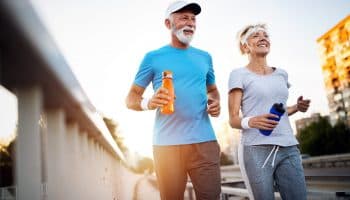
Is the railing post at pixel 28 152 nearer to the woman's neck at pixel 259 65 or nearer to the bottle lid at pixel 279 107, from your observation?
the bottle lid at pixel 279 107

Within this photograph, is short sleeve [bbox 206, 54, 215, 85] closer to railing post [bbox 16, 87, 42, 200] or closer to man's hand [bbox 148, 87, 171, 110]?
man's hand [bbox 148, 87, 171, 110]

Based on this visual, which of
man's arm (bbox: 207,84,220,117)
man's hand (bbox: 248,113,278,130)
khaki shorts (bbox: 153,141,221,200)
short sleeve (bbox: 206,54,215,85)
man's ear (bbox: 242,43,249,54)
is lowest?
khaki shorts (bbox: 153,141,221,200)

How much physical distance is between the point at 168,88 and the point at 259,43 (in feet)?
3.15

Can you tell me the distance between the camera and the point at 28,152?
4.45 ft

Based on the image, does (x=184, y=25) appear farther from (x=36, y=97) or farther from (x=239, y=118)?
(x=36, y=97)

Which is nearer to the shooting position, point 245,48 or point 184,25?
point 184,25

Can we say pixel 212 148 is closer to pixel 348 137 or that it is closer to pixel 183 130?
pixel 183 130

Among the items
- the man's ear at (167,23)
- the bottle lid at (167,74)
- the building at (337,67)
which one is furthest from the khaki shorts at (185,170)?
the building at (337,67)

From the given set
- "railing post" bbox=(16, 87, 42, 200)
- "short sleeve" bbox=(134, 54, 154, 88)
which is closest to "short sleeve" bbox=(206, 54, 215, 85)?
"short sleeve" bbox=(134, 54, 154, 88)

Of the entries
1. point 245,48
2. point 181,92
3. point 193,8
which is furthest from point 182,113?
point 245,48

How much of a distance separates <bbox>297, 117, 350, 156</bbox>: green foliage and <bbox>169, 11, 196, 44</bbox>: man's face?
5067 cm

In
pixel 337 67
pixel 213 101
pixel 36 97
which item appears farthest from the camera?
pixel 337 67

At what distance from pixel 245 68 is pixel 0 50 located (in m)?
2.21

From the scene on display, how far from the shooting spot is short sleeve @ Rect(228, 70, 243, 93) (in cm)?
307
